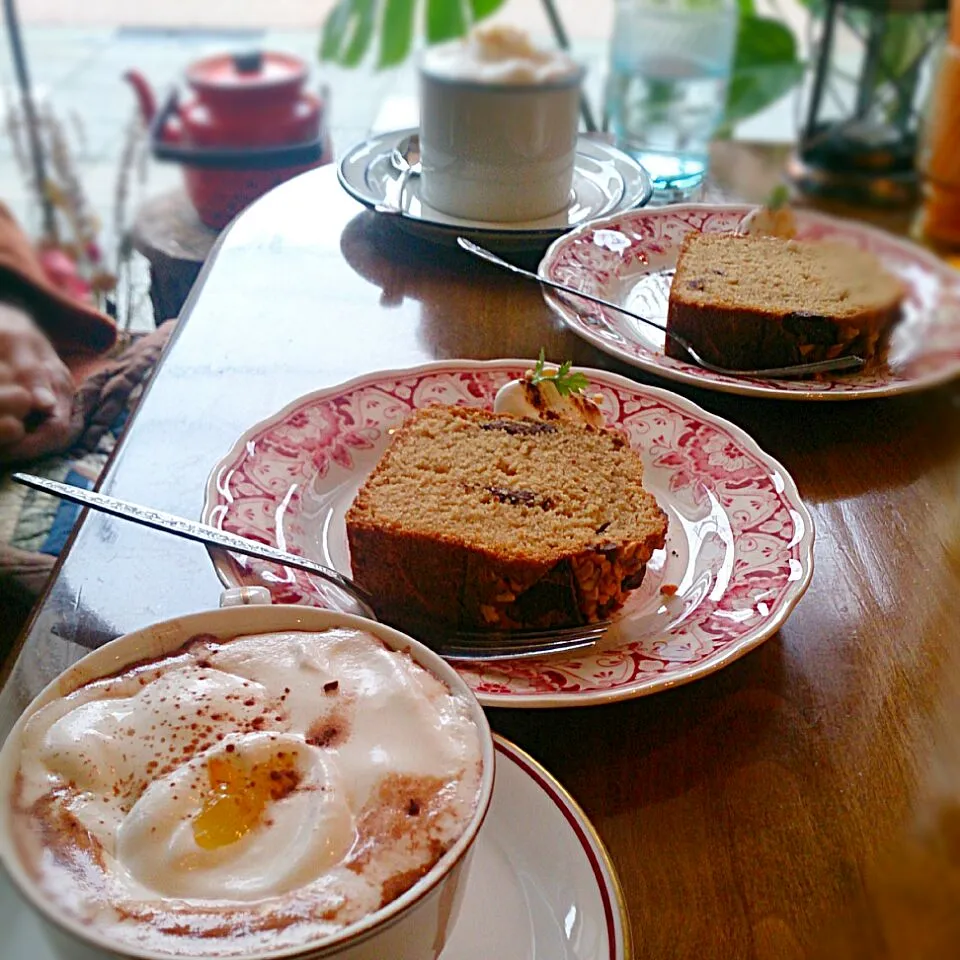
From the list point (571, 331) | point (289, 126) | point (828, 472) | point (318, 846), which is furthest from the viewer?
point (289, 126)

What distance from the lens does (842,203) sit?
0.20 metres

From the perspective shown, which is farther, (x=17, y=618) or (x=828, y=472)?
(x=17, y=618)

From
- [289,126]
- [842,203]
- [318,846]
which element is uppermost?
[842,203]

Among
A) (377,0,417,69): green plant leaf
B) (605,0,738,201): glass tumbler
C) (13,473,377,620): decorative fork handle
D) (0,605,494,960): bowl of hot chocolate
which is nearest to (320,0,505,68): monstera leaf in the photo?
(377,0,417,69): green plant leaf

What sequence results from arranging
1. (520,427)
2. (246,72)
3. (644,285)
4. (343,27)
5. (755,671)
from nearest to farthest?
(755,671), (520,427), (343,27), (644,285), (246,72)

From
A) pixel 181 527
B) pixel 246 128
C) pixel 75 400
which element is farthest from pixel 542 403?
pixel 246 128

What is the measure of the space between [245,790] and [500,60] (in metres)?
0.72

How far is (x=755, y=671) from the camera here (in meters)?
0.54

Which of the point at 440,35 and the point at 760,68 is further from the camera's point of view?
the point at 440,35

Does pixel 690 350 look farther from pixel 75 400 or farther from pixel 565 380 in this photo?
pixel 75 400

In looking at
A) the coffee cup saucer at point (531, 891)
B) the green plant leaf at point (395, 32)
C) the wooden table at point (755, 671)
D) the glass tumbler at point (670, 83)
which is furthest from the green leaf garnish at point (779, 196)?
the green plant leaf at point (395, 32)

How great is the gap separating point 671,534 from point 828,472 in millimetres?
138

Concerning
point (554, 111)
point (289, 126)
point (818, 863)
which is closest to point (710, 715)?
point (818, 863)

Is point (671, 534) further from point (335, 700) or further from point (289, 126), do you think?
point (289, 126)
